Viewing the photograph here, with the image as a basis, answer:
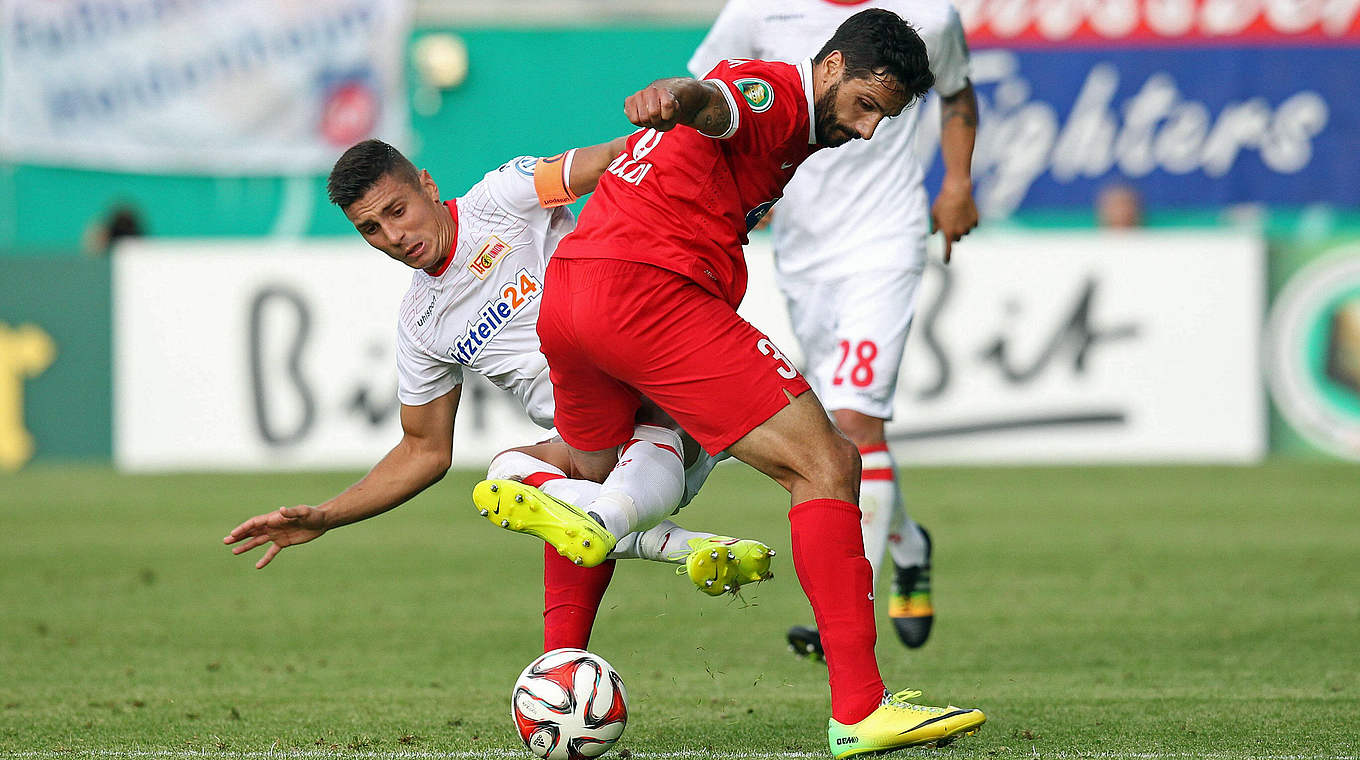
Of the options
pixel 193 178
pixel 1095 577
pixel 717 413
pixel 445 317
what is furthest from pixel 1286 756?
pixel 193 178

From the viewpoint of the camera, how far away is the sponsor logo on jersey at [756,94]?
4055 mm

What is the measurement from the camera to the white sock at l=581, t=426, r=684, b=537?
170 inches

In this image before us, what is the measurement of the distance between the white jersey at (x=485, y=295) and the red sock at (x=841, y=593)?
1032 millimetres

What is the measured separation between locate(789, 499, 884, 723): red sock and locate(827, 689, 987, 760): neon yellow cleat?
0.03 metres

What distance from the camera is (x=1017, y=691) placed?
17.4 feet

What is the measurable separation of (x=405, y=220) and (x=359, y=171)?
18 cm

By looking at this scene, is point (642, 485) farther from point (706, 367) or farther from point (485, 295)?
point (485, 295)

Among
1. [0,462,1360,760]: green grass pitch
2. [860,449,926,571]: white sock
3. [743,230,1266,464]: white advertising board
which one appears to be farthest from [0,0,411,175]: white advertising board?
[860,449,926,571]: white sock

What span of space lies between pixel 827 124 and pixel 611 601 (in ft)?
12.0

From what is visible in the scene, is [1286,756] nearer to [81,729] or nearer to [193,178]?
[81,729]

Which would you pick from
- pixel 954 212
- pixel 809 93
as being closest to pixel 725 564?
pixel 809 93

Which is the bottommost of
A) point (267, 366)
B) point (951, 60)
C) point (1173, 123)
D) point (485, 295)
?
point (267, 366)

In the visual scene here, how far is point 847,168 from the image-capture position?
6.12 meters

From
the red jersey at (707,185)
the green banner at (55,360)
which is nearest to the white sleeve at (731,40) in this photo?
the red jersey at (707,185)
